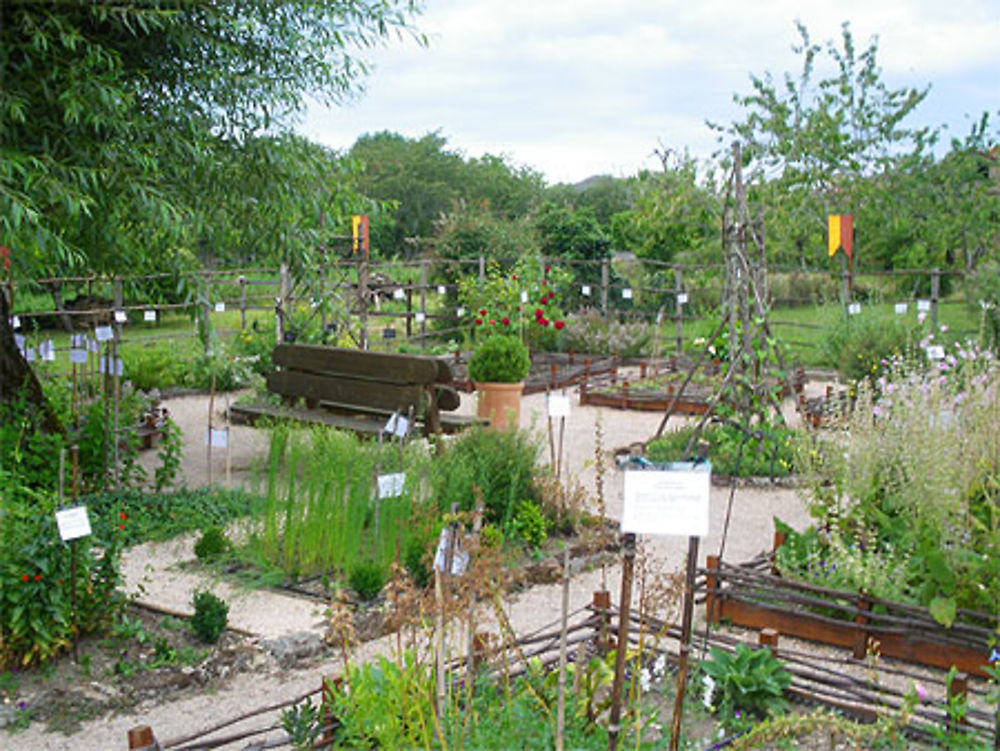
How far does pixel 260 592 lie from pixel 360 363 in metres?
3.92

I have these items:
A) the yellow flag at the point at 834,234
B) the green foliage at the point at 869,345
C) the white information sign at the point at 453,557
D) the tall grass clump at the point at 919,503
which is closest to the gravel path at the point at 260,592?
the tall grass clump at the point at 919,503

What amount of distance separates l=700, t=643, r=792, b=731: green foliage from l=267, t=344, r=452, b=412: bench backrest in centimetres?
516

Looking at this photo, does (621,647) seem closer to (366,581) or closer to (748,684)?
(748,684)

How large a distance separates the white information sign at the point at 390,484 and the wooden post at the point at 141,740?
98.9 inches

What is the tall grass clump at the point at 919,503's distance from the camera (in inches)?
202

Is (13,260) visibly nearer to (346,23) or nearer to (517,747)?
(346,23)

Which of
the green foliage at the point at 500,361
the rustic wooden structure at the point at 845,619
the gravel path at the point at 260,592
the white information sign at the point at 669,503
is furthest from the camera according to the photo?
the green foliage at the point at 500,361

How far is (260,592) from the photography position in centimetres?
614

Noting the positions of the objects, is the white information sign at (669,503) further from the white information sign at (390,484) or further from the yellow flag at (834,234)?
the yellow flag at (834,234)

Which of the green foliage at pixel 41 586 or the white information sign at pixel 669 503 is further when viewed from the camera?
the green foliage at pixel 41 586

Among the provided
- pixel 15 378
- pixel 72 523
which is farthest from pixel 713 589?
pixel 15 378

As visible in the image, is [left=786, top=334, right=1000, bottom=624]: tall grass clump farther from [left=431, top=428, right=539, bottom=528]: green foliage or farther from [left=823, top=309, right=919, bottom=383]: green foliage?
[left=823, top=309, right=919, bottom=383]: green foliage

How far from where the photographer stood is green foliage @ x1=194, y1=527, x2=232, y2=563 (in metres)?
6.68

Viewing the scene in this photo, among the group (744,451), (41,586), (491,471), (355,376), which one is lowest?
(744,451)
